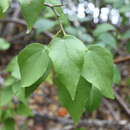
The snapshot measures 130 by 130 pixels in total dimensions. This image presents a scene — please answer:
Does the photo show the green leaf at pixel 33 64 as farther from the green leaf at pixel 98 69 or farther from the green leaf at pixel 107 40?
the green leaf at pixel 107 40

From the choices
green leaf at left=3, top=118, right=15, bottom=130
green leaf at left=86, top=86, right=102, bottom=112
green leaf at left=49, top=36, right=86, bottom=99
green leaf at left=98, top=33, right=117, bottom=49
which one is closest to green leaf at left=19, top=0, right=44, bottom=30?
green leaf at left=49, top=36, right=86, bottom=99

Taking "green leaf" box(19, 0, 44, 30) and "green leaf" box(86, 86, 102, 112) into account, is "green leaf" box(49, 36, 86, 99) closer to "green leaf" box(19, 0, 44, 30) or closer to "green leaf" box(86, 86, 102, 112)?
"green leaf" box(19, 0, 44, 30)

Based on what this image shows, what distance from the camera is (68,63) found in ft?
1.98

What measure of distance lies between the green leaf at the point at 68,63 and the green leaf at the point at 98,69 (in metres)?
0.03

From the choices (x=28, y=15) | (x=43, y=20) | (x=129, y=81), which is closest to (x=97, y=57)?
(x=28, y=15)

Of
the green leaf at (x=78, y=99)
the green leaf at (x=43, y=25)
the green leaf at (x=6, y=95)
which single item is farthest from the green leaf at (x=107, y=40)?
the green leaf at (x=78, y=99)

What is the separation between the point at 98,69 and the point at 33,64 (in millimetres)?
128

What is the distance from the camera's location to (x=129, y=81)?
3.59 feet

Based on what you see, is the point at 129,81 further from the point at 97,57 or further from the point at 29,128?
the point at 29,128

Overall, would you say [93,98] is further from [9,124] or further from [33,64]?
[9,124]

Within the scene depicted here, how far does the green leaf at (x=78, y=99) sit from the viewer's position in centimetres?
68

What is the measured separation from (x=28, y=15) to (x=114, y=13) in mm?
968

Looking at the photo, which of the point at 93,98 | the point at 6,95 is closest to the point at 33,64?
the point at 93,98

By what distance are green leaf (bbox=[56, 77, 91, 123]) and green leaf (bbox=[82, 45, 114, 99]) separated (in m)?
0.03
